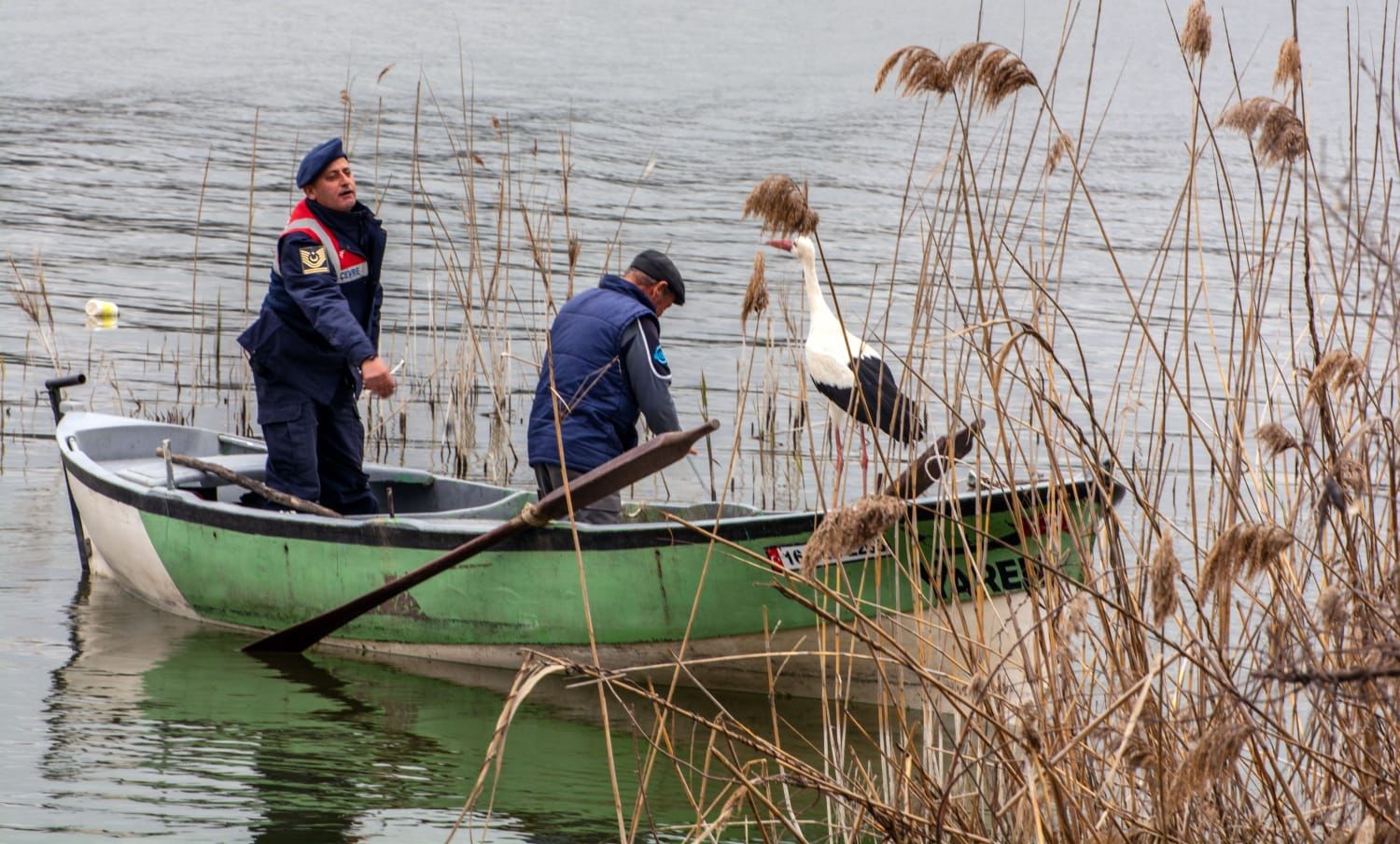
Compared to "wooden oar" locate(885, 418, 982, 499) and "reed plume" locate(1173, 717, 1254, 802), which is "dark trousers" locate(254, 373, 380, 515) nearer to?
"wooden oar" locate(885, 418, 982, 499)

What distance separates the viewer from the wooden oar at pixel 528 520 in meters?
4.90

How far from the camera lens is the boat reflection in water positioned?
15.5 feet

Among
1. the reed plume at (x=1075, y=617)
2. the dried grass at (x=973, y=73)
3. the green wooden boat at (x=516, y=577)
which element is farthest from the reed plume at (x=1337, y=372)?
the green wooden boat at (x=516, y=577)

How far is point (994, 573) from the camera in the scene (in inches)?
215

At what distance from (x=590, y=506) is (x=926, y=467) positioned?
9.55 ft

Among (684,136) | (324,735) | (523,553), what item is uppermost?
(684,136)

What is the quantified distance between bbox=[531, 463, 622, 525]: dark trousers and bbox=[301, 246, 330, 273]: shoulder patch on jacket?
106 cm

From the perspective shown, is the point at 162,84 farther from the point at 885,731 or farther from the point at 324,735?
the point at 885,731

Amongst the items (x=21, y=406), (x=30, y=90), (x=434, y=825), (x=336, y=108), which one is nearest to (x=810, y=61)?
(x=336, y=108)

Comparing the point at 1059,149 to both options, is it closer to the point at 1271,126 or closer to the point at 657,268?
the point at 1271,126

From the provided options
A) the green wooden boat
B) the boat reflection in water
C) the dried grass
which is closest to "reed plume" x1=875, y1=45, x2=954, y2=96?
the dried grass

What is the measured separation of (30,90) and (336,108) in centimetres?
418

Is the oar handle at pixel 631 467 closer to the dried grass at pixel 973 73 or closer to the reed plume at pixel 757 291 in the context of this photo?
the reed plume at pixel 757 291

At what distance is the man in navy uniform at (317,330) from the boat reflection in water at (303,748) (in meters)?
0.85
